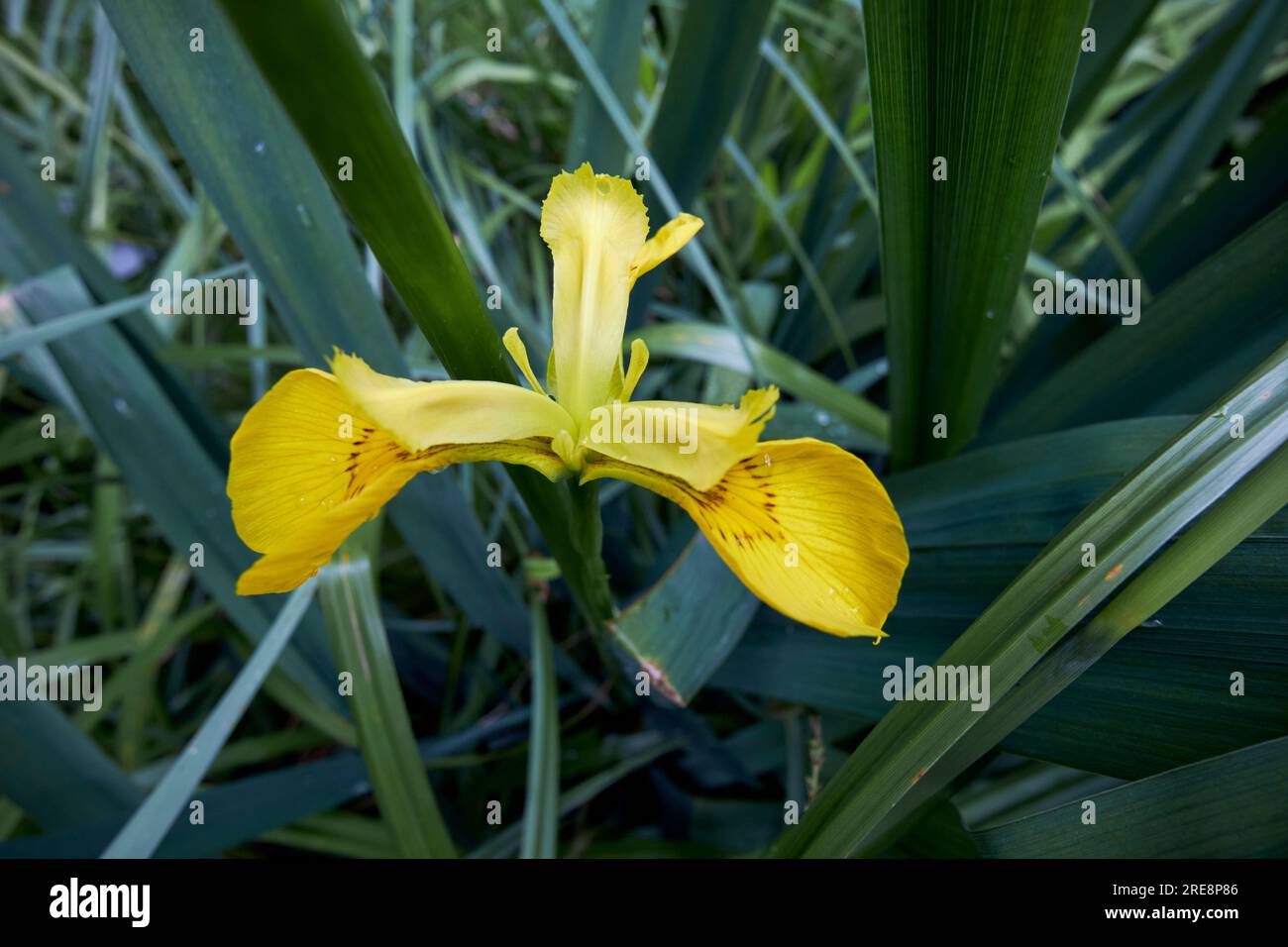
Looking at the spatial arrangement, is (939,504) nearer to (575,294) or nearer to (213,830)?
(575,294)

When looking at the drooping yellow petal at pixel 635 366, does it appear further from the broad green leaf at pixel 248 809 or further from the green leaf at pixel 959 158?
the broad green leaf at pixel 248 809

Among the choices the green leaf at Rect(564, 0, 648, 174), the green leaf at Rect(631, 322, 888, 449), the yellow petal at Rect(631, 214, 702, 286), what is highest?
the green leaf at Rect(564, 0, 648, 174)

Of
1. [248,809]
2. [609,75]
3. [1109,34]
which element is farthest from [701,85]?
[248,809]

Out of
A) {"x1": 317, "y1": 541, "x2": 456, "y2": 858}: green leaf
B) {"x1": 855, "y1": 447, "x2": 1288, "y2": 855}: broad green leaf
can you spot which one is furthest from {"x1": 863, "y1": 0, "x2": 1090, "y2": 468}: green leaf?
{"x1": 317, "y1": 541, "x2": 456, "y2": 858}: green leaf

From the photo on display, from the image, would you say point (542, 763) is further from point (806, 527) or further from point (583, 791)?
point (806, 527)

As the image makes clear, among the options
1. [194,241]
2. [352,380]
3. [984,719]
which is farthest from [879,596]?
[194,241]

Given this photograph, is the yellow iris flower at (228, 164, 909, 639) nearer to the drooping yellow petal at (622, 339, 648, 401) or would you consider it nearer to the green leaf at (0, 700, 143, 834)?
the drooping yellow petal at (622, 339, 648, 401)
